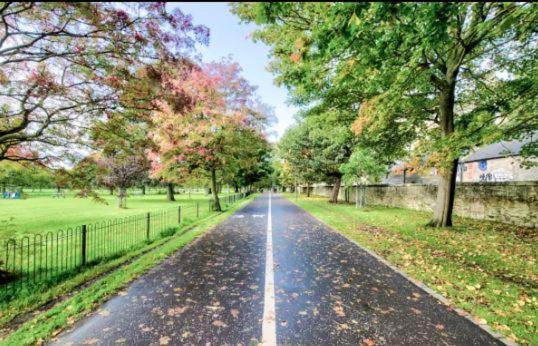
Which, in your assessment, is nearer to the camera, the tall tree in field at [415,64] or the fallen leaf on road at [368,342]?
the fallen leaf on road at [368,342]

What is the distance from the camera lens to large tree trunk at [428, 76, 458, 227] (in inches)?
427

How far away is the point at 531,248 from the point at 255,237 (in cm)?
867

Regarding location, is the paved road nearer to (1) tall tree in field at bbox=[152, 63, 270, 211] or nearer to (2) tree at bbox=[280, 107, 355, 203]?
(1) tall tree in field at bbox=[152, 63, 270, 211]

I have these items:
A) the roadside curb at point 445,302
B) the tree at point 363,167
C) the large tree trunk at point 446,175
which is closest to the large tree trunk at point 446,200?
the large tree trunk at point 446,175

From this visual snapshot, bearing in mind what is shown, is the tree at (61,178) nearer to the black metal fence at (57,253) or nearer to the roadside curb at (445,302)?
the black metal fence at (57,253)

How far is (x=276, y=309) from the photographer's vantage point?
170 inches

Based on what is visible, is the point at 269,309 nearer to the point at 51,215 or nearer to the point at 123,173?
the point at 51,215

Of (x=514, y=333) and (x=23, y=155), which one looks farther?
(x=23, y=155)

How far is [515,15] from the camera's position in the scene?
473cm

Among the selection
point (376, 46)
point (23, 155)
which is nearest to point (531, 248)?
point (376, 46)

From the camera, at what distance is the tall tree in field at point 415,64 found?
4.21 m

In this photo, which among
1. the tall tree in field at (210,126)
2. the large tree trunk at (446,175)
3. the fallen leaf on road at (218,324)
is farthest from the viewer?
the tall tree in field at (210,126)

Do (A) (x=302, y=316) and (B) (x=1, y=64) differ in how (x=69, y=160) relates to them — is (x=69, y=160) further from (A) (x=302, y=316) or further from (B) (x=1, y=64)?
(A) (x=302, y=316)

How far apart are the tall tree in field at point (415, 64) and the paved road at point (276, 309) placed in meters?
4.07
